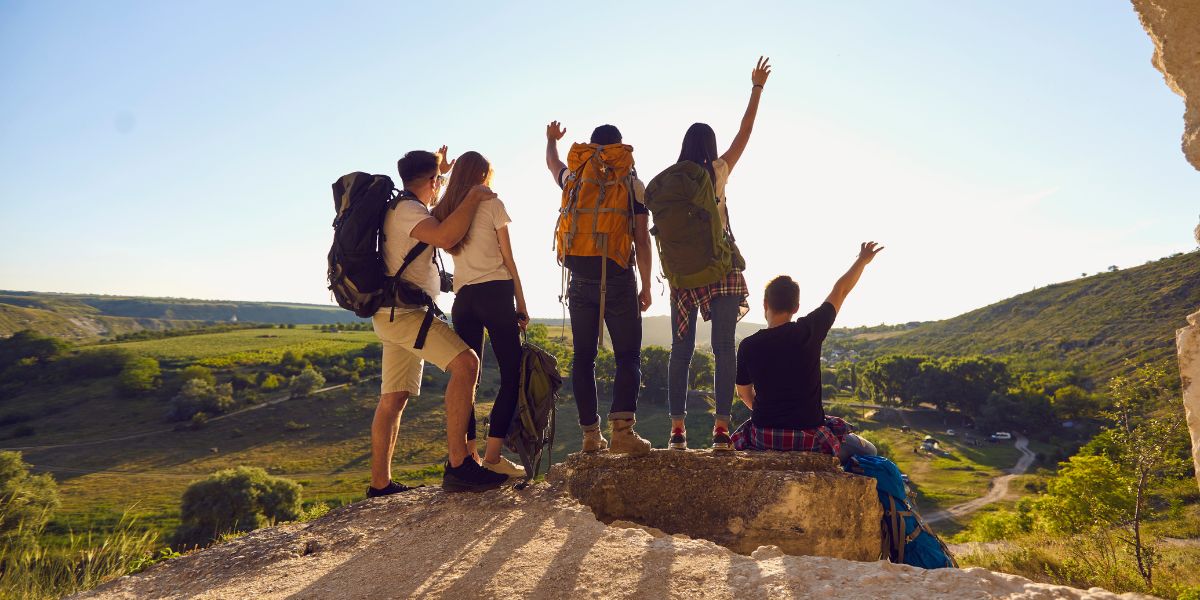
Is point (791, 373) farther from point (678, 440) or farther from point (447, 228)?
point (447, 228)

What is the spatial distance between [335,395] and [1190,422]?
324 ft

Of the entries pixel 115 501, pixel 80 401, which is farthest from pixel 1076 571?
pixel 80 401

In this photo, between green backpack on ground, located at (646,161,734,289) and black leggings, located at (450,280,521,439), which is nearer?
black leggings, located at (450,280,521,439)

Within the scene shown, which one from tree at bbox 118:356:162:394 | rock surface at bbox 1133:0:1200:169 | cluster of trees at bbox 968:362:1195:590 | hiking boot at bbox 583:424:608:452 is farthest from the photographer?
tree at bbox 118:356:162:394

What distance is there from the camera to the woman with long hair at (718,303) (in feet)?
15.4

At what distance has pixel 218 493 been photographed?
41.0 metres

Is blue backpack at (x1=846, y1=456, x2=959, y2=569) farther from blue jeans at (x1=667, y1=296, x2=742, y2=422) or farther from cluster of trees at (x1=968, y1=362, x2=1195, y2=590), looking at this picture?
cluster of trees at (x1=968, y1=362, x2=1195, y2=590)

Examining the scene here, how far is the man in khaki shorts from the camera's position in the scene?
407cm

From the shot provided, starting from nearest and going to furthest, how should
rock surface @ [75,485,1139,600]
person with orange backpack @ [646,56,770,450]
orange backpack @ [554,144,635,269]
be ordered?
rock surface @ [75,485,1139,600], orange backpack @ [554,144,635,269], person with orange backpack @ [646,56,770,450]

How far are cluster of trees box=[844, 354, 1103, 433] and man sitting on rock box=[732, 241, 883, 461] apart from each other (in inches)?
3668

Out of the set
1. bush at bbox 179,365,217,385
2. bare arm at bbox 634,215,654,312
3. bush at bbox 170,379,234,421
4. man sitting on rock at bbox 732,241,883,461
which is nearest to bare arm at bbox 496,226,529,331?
bare arm at bbox 634,215,654,312

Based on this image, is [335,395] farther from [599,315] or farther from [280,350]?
[599,315]

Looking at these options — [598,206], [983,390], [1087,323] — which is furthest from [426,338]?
[1087,323]

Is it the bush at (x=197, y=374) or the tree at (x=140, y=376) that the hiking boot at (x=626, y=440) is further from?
the tree at (x=140, y=376)
